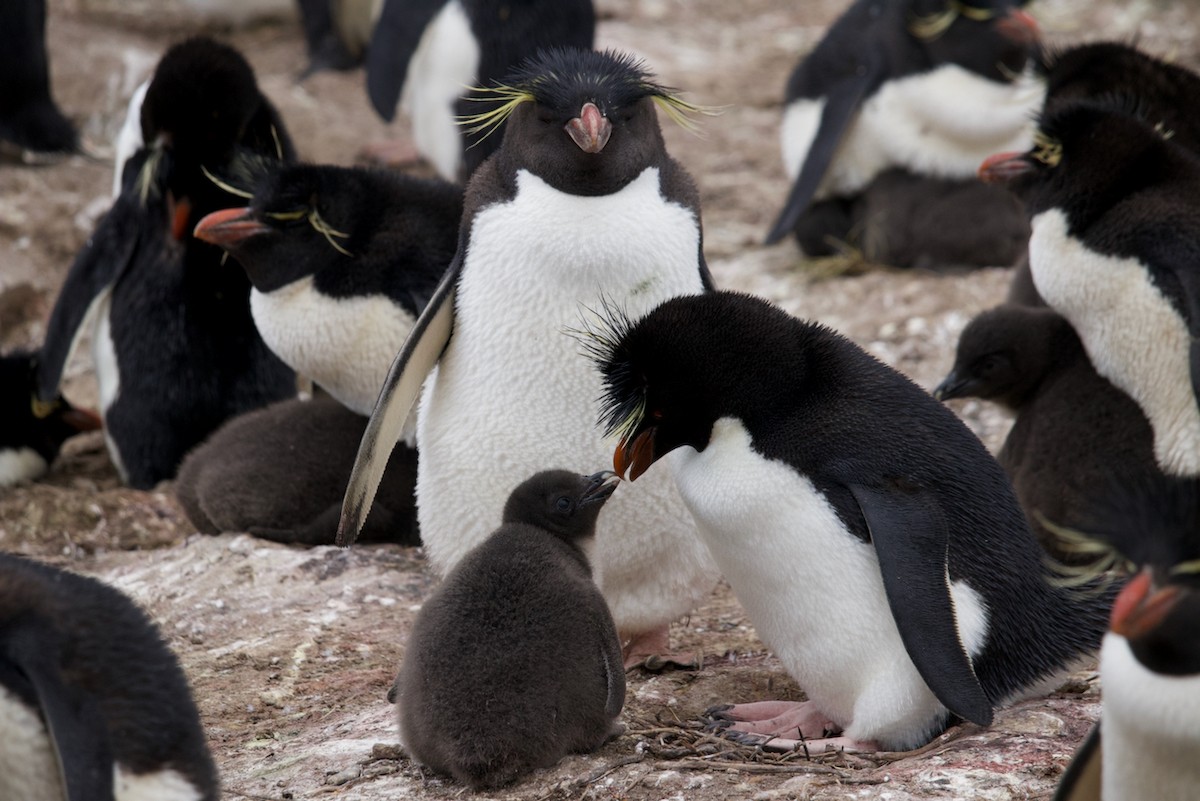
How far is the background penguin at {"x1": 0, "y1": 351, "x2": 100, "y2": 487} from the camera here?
5.47m

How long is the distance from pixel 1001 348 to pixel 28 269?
442 centimetres

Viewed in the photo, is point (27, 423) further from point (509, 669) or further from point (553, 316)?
point (509, 669)

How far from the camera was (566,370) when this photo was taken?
340cm

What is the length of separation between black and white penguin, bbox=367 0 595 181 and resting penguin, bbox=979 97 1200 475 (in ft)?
8.96

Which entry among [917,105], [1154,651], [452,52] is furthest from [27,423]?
[1154,651]

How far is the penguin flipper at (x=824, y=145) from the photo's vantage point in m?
6.69

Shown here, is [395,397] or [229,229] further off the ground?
[229,229]

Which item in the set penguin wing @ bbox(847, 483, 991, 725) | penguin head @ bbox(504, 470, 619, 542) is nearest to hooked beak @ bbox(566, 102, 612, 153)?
penguin head @ bbox(504, 470, 619, 542)

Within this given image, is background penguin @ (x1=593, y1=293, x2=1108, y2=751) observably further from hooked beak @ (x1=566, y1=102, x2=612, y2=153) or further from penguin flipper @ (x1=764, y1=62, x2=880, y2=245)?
penguin flipper @ (x1=764, y1=62, x2=880, y2=245)

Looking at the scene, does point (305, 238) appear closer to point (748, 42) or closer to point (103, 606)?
point (103, 606)

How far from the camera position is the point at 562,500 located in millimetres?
3133

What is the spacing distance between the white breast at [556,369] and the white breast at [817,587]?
0.47m

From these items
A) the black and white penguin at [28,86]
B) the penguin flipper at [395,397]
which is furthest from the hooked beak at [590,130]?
the black and white penguin at [28,86]

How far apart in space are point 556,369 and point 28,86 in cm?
492
